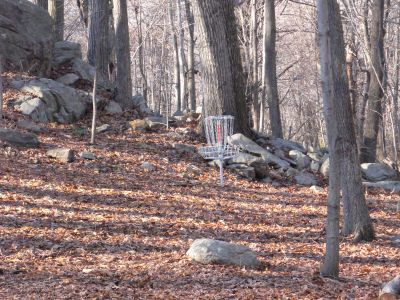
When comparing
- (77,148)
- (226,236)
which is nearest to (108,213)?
(226,236)

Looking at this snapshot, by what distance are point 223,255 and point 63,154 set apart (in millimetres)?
4819

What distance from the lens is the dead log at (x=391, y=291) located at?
16.4ft

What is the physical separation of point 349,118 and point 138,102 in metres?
8.16

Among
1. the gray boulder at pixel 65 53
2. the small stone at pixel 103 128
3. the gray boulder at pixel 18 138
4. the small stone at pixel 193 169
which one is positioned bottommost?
the small stone at pixel 193 169

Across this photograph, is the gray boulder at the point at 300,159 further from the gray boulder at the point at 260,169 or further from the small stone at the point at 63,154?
the small stone at the point at 63,154

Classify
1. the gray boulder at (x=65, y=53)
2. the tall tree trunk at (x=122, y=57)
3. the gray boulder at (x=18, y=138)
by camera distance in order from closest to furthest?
1. the gray boulder at (x=18, y=138)
2. the tall tree trunk at (x=122, y=57)
3. the gray boulder at (x=65, y=53)

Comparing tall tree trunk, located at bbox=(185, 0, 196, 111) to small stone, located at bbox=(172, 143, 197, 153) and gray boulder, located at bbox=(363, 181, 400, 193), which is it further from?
gray boulder, located at bbox=(363, 181, 400, 193)

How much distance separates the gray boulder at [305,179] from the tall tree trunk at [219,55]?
1756mm

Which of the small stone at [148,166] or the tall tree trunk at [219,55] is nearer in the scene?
the small stone at [148,166]

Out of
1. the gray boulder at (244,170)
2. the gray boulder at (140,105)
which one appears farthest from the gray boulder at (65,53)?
the gray boulder at (244,170)

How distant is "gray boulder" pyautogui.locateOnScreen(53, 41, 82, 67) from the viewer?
14.7 meters

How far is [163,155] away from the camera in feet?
37.0

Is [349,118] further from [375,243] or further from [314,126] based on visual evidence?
[314,126]

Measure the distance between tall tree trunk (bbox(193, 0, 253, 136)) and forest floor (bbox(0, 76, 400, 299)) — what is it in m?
1.25
